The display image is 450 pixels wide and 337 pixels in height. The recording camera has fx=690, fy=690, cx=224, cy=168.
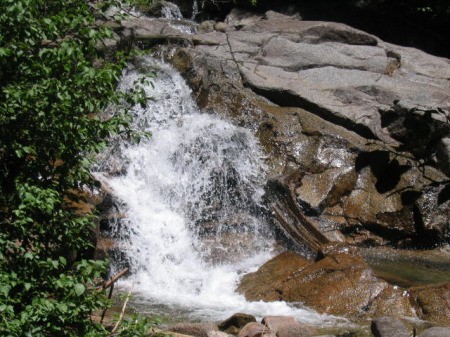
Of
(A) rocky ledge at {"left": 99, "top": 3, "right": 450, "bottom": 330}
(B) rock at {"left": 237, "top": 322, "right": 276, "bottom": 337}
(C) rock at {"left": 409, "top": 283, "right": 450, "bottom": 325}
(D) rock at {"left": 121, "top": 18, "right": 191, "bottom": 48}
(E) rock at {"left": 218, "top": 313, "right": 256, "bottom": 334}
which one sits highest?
(D) rock at {"left": 121, "top": 18, "right": 191, "bottom": 48}

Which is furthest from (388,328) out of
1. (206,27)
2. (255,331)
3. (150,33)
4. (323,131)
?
(206,27)

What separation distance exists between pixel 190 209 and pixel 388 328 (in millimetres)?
4696

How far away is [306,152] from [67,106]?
7.92 metres

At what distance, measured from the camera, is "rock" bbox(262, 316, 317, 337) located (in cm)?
695

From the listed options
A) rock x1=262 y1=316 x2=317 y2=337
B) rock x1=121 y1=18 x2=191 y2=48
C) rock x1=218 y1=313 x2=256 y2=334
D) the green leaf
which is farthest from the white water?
the green leaf

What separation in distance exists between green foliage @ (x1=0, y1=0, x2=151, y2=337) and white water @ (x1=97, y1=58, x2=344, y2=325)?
367cm

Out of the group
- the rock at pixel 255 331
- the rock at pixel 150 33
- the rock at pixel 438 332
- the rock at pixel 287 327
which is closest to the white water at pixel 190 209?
the rock at pixel 287 327

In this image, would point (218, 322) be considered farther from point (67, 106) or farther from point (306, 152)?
point (306, 152)

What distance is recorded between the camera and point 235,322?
289 inches

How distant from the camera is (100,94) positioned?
4.82m

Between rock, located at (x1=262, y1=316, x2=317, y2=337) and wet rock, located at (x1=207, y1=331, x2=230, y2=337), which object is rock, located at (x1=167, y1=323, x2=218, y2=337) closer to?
wet rock, located at (x1=207, y1=331, x2=230, y2=337)

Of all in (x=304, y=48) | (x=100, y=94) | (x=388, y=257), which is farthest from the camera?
(x=304, y=48)

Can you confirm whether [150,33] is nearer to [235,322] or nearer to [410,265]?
[410,265]

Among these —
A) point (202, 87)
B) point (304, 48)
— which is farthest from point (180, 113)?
point (304, 48)
